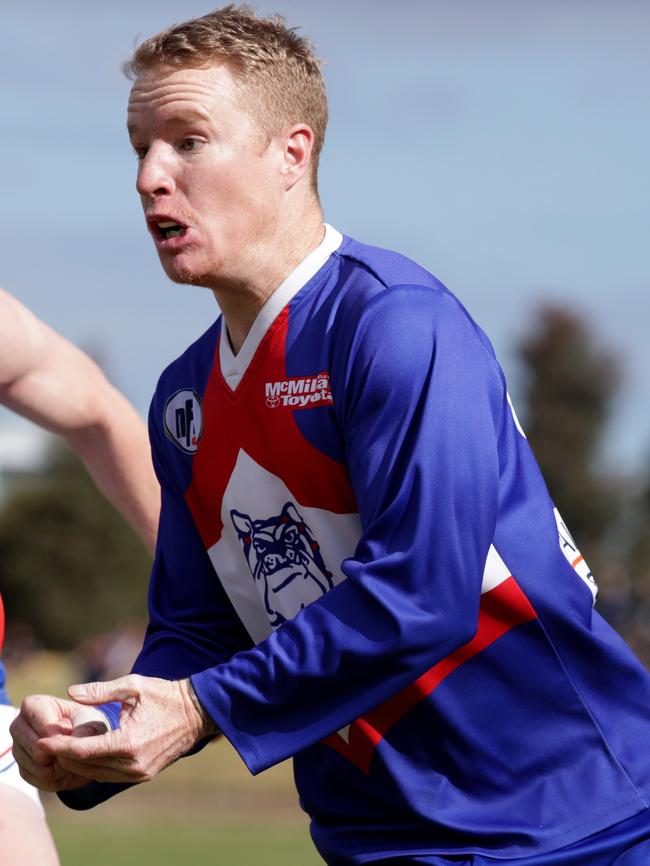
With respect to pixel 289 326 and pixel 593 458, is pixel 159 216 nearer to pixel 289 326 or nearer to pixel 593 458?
pixel 289 326

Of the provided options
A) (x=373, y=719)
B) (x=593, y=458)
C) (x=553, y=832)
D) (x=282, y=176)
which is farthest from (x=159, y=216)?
(x=593, y=458)

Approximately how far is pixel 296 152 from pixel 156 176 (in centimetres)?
34

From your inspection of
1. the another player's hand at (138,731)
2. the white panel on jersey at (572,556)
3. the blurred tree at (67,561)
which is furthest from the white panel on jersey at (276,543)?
the blurred tree at (67,561)

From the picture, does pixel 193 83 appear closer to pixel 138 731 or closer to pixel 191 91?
pixel 191 91

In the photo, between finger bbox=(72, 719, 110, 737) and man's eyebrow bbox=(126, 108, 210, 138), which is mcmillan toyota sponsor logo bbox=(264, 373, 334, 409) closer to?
man's eyebrow bbox=(126, 108, 210, 138)

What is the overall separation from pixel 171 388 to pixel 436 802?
1.24 m

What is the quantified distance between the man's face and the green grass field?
43.8ft

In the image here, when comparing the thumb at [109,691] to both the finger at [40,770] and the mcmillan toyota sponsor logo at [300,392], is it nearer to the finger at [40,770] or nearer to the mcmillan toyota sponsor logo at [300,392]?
the finger at [40,770]

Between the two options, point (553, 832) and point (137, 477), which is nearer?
point (553, 832)

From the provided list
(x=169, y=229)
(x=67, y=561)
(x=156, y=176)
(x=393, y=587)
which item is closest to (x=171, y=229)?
(x=169, y=229)

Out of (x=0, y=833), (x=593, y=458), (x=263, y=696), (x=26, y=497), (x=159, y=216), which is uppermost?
(x=159, y=216)

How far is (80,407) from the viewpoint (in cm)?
512

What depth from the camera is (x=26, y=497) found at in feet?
157

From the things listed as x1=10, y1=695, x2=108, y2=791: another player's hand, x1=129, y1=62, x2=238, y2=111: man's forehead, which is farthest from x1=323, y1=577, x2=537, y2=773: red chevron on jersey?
x1=129, y1=62, x2=238, y2=111: man's forehead
